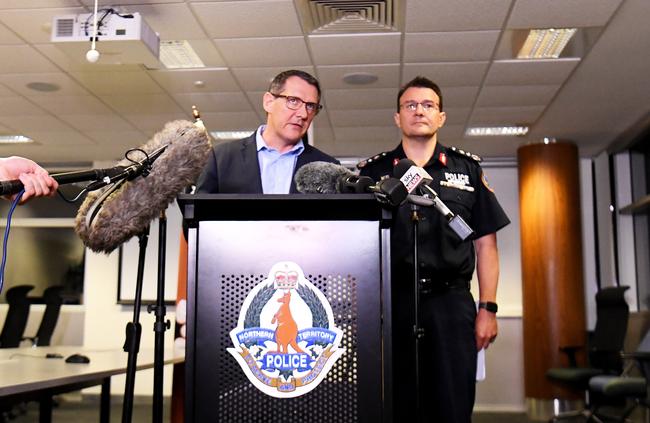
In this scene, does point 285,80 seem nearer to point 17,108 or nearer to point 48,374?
point 48,374

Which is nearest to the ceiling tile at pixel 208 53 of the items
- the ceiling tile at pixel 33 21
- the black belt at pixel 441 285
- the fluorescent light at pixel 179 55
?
the fluorescent light at pixel 179 55

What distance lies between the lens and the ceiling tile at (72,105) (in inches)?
228

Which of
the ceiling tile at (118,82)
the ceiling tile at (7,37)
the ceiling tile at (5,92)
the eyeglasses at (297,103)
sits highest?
the ceiling tile at (7,37)

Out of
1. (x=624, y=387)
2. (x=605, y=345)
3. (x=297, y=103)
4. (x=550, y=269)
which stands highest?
(x=297, y=103)

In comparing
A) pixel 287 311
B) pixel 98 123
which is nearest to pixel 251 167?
pixel 287 311

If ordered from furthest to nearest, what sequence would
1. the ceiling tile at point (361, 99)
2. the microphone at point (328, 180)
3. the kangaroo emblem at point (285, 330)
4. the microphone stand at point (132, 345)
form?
the ceiling tile at point (361, 99)
the microphone stand at point (132, 345)
the microphone at point (328, 180)
the kangaroo emblem at point (285, 330)

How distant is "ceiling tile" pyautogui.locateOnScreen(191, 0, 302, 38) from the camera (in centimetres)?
401

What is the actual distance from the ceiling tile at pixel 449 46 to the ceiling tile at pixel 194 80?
1.41 m

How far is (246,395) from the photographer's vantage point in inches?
53.1

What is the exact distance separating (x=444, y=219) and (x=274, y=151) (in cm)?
57

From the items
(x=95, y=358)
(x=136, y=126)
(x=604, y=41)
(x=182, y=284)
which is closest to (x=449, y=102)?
(x=604, y=41)

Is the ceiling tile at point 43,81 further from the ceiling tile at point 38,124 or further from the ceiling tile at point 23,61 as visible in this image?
the ceiling tile at point 38,124

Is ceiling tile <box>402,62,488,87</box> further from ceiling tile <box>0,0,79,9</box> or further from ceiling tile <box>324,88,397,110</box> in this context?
ceiling tile <box>0,0,79,9</box>

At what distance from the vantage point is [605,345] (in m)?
5.97
